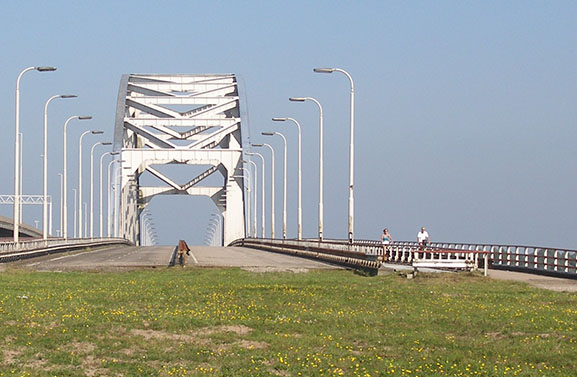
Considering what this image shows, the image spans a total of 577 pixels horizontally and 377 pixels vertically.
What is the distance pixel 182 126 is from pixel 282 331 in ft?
393

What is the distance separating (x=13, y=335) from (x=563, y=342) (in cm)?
965

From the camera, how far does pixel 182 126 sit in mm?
140000

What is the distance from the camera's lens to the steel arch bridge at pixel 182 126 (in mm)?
135500

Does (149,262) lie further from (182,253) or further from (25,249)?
(25,249)

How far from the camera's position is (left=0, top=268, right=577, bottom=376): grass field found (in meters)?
17.7

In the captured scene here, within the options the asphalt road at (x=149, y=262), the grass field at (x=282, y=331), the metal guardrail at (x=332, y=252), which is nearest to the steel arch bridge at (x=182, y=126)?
the metal guardrail at (x=332, y=252)

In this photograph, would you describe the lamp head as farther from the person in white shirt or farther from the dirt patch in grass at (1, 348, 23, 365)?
the dirt patch in grass at (1, 348, 23, 365)

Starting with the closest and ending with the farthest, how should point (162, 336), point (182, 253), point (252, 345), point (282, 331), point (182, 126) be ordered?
point (252, 345)
point (162, 336)
point (282, 331)
point (182, 253)
point (182, 126)

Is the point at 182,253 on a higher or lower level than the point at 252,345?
higher

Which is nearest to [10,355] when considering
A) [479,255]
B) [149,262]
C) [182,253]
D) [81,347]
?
[81,347]

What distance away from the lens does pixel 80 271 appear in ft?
138

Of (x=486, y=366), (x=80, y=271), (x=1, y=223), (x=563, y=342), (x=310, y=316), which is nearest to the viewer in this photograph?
(x=486, y=366)

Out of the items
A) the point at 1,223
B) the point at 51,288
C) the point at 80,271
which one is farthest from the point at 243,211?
the point at 51,288

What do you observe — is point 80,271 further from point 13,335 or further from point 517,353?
point 517,353
